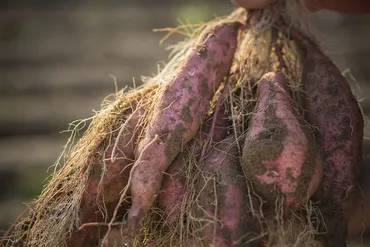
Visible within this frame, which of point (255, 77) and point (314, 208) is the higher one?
point (255, 77)

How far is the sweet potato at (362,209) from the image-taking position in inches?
54.3

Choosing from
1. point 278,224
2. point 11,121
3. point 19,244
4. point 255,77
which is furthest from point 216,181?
point 11,121

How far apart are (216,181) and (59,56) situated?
113 inches

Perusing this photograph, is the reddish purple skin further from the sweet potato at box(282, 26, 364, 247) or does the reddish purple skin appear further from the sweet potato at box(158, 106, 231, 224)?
the sweet potato at box(282, 26, 364, 247)

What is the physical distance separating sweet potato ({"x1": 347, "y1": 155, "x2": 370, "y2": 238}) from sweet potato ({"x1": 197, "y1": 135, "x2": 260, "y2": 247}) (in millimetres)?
342

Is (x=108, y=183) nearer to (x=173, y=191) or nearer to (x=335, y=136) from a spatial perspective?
(x=173, y=191)

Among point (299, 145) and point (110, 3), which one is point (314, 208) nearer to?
point (299, 145)

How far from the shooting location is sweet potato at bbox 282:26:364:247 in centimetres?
127

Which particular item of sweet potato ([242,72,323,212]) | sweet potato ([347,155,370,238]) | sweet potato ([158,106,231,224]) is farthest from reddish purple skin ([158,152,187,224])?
A: sweet potato ([347,155,370,238])

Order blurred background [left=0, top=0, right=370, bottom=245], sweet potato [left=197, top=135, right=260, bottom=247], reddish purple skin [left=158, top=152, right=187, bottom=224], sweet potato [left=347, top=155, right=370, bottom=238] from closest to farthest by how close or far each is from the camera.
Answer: sweet potato [left=197, top=135, right=260, bottom=247], reddish purple skin [left=158, top=152, right=187, bottom=224], sweet potato [left=347, top=155, right=370, bottom=238], blurred background [left=0, top=0, right=370, bottom=245]

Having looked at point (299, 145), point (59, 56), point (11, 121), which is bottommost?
point (11, 121)

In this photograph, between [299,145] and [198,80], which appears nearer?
[299,145]

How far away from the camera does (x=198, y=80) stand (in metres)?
1.36

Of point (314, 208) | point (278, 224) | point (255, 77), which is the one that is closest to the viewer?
point (278, 224)
